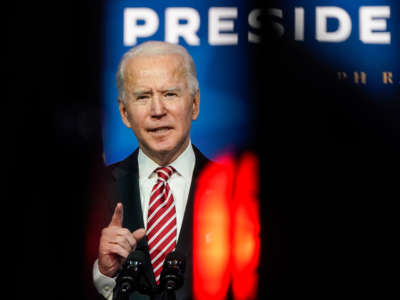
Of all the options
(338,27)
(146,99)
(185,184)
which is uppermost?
(338,27)

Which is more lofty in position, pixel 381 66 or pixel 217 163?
pixel 381 66

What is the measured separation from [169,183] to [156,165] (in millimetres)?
137

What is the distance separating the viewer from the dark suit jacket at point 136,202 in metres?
2.76

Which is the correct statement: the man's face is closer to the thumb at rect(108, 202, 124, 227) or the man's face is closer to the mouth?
the mouth

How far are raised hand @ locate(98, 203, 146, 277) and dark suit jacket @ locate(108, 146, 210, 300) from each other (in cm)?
11

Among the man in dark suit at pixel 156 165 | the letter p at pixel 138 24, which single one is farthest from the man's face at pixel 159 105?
the letter p at pixel 138 24

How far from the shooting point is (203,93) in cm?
299

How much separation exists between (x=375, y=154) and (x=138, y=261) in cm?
159

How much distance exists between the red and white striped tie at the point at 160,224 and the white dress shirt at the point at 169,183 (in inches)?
1.1

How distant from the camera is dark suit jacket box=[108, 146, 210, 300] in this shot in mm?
2762

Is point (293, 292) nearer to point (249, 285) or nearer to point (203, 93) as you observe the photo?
point (249, 285)

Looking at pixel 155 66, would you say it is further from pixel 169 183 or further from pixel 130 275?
pixel 130 275

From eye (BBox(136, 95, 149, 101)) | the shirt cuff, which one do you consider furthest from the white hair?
the shirt cuff

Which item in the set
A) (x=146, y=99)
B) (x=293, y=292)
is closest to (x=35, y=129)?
(x=146, y=99)
